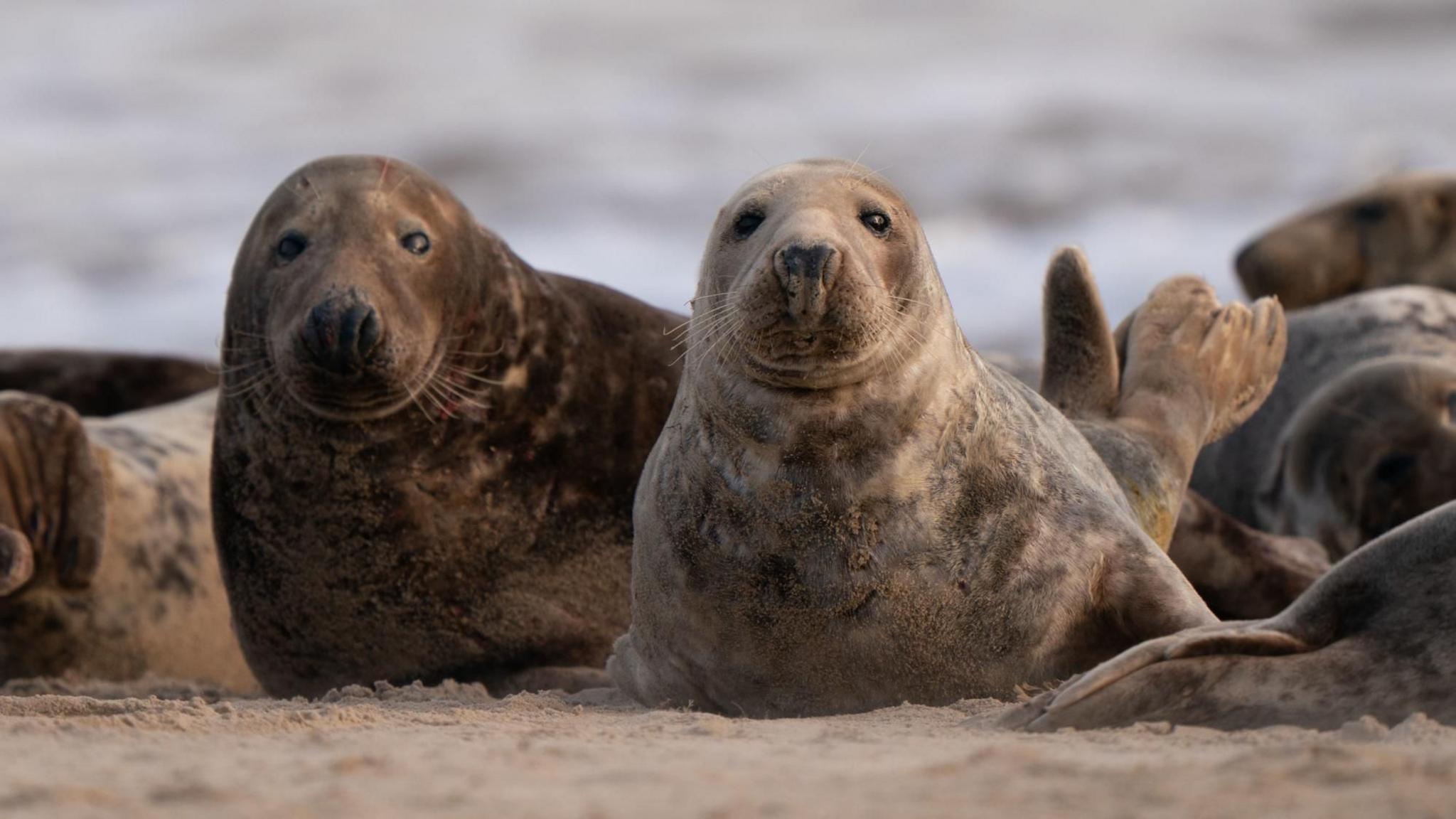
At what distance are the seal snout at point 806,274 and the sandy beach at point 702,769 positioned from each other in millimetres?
688

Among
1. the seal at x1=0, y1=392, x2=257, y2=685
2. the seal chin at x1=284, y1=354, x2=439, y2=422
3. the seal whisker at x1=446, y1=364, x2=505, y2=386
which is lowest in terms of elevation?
the seal at x1=0, y1=392, x2=257, y2=685

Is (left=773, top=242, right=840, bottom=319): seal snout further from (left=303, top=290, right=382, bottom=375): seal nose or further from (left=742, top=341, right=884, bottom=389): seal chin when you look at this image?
(left=303, top=290, right=382, bottom=375): seal nose

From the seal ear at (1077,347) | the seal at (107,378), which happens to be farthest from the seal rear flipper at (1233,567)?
the seal at (107,378)

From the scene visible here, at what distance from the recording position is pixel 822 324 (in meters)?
3.17

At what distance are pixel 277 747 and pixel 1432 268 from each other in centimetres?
748

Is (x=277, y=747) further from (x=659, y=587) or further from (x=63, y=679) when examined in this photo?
(x=63, y=679)

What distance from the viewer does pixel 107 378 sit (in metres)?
7.88

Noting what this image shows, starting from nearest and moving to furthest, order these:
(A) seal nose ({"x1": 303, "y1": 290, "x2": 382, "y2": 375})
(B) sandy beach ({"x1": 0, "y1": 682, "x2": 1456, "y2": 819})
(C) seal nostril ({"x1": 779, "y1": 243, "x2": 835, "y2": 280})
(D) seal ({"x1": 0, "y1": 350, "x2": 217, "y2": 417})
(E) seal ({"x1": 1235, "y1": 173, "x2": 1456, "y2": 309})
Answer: (B) sandy beach ({"x1": 0, "y1": 682, "x2": 1456, "y2": 819}) < (C) seal nostril ({"x1": 779, "y1": 243, "x2": 835, "y2": 280}) < (A) seal nose ({"x1": 303, "y1": 290, "x2": 382, "y2": 375}) < (D) seal ({"x1": 0, "y1": 350, "x2": 217, "y2": 417}) < (E) seal ({"x1": 1235, "y1": 173, "x2": 1456, "y2": 309})

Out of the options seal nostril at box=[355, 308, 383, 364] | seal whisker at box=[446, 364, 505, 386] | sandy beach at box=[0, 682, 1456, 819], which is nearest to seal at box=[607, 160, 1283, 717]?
sandy beach at box=[0, 682, 1456, 819]

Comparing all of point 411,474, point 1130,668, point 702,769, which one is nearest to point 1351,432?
point 411,474

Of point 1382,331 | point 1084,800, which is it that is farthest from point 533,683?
point 1382,331

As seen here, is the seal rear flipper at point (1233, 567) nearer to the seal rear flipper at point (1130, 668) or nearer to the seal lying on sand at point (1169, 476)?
the seal lying on sand at point (1169, 476)

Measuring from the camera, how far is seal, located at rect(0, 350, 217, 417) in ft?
25.3

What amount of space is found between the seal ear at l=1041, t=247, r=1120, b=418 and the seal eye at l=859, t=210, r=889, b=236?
1576 millimetres
